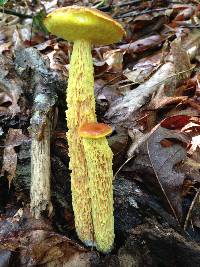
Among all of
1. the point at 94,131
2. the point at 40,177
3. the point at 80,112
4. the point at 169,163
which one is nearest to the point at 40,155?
the point at 40,177

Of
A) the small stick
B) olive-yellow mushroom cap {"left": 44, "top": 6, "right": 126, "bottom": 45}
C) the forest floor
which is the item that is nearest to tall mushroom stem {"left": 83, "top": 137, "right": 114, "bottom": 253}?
the forest floor

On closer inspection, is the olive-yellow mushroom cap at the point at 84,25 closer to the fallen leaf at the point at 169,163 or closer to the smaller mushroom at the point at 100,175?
the smaller mushroom at the point at 100,175

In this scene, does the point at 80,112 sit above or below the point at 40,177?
above

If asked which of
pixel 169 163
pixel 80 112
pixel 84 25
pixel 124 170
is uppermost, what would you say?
pixel 84 25

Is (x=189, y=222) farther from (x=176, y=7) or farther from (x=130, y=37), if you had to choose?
(x=176, y=7)

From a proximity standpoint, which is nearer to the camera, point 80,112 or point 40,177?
point 80,112

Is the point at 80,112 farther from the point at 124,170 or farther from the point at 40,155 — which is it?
the point at 124,170

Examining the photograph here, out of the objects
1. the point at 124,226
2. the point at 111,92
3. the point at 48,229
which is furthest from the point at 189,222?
the point at 111,92

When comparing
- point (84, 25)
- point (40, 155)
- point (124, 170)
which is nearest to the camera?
point (84, 25)
